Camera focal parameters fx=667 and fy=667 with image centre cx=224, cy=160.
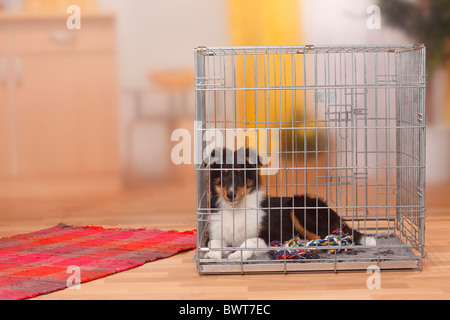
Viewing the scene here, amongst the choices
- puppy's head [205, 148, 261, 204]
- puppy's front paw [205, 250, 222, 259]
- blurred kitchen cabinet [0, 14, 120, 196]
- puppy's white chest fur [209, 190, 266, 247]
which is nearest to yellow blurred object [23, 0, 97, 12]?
blurred kitchen cabinet [0, 14, 120, 196]

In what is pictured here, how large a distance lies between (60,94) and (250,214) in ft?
6.18

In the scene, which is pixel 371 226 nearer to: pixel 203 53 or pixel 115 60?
pixel 203 53

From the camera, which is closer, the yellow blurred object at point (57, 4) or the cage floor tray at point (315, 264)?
the cage floor tray at point (315, 264)

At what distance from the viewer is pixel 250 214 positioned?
3309mm

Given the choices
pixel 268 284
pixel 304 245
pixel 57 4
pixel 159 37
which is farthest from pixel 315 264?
pixel 57 4

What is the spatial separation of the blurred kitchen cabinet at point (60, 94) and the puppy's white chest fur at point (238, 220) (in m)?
1.53

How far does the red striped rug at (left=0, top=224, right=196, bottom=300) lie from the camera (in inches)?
118

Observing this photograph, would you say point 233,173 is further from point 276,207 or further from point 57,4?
point 57,4

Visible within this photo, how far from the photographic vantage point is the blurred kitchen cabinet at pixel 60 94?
14.7 ft

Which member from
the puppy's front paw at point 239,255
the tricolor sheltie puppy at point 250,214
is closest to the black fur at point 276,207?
the tricolor sheltie puppy at point 250,214

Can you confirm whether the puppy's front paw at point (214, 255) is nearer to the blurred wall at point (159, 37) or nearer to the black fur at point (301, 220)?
the black fur at point (301, 220)

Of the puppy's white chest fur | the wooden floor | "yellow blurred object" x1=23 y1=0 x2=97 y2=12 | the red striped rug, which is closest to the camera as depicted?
the wooden floor

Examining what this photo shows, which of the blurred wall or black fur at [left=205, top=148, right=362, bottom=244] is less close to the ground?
the blurred wall

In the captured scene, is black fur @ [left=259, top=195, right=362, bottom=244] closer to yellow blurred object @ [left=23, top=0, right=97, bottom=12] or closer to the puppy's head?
the puppy's head
